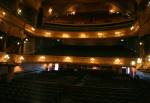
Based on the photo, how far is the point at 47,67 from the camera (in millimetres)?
33062

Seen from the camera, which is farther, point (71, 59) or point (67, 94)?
point (71, 59)

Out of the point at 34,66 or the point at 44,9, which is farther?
the point at 44,9

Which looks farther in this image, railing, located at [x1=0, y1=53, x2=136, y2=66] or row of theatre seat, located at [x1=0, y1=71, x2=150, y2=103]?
railing, located at [x1=0, y1=53, x2=136, y2=66]

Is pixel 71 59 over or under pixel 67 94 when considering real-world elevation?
over

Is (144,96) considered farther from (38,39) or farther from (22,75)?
(38,39)

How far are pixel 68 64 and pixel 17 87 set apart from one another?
50.4 ft

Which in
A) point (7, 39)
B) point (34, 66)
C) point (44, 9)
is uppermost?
point (44, 9)

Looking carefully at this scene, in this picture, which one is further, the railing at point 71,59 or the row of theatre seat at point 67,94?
the railing at point 71,59

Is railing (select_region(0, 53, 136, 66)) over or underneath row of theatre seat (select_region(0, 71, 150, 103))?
over

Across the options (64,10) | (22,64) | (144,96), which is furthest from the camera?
(64,10)

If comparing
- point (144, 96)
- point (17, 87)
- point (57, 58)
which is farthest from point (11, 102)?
point (57, 58)

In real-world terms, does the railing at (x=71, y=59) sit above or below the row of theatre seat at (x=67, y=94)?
above

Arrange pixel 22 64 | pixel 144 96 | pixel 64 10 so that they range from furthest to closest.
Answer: pixel 64 10
pixel 22 64
pixel 144 96

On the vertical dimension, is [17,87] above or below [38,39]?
below
